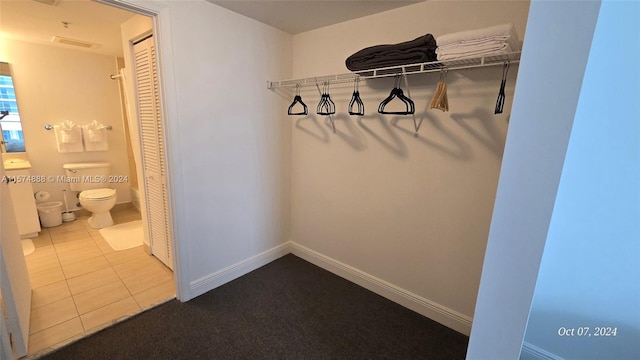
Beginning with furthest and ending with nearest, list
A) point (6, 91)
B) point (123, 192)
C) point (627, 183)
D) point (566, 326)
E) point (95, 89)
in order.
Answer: point (123, 192) → point (95, 89) → point (6, 91) → point (566, 326) → point (627, 183)

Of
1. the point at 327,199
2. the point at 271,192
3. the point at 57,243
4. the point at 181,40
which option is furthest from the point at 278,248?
the point at 57,243

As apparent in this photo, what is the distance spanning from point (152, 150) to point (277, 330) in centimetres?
189

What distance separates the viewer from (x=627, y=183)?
1.25m

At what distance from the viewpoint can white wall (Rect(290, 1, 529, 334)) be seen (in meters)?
1.65

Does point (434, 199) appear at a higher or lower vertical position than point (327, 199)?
higher

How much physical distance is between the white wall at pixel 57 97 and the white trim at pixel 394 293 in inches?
138

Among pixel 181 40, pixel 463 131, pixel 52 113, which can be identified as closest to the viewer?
pixel 463 131

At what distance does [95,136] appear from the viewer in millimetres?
3805

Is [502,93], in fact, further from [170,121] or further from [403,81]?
[170,121]

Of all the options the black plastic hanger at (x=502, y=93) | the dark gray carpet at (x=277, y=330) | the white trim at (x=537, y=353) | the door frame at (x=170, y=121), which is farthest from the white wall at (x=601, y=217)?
the door frame at (x=170, y=121)

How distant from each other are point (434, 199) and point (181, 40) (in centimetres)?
205

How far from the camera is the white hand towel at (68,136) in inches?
140

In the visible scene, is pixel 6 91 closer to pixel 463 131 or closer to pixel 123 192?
pixel 123 192

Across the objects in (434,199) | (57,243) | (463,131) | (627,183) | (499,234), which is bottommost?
(57,243)
